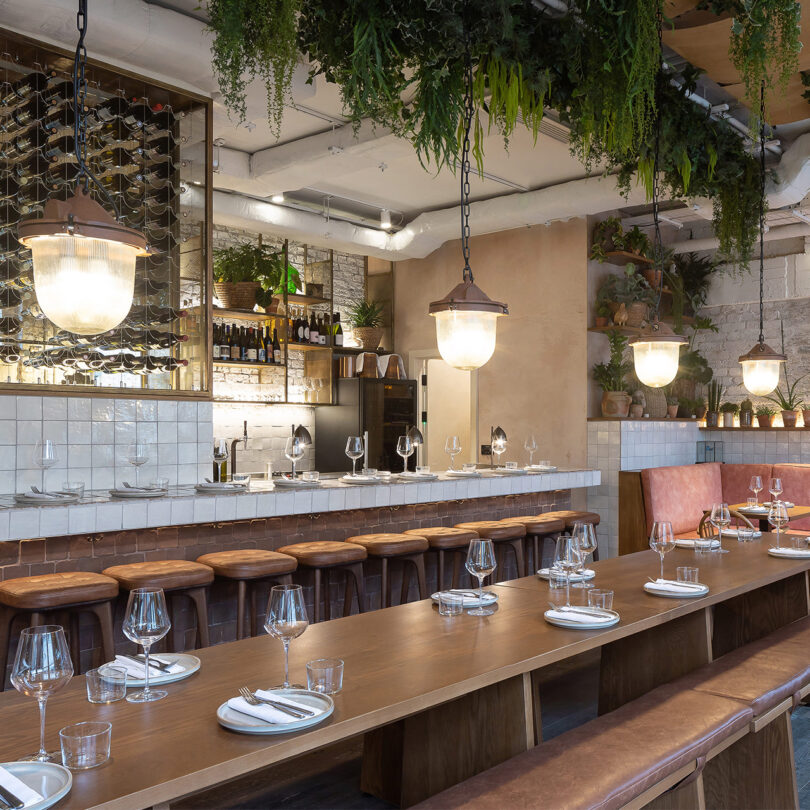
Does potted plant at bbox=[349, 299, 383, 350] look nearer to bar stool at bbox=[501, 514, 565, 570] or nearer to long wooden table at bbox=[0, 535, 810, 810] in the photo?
bar stool at bbox=[501, 514, 565, 570]

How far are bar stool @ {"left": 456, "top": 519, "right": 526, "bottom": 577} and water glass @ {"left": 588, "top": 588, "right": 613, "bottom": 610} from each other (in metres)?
2.31

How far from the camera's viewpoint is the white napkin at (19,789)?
1.22 m

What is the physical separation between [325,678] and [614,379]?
6076mm

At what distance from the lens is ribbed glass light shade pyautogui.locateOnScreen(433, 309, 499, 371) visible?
3520mm

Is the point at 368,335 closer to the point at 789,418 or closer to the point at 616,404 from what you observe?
the point at 616,404

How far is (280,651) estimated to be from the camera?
2035 mm

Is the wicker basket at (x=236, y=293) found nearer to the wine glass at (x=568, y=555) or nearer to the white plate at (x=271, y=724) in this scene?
the wine glass at (x=568, y=555)

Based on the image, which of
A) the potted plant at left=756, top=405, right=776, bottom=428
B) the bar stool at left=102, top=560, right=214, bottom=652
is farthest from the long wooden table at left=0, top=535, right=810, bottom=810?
the potted plant at left=756, top=405, right=776, bottom=428

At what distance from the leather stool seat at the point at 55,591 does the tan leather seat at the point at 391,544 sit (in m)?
1.41

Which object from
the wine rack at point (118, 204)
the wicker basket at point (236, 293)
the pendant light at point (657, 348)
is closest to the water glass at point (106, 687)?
the wine rack at point (118, 204)

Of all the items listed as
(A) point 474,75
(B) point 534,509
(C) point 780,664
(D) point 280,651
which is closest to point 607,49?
(A) point 474,75

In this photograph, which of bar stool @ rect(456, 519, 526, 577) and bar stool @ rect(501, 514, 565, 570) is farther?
bar stool @ rect(501, 514, 565, 570)

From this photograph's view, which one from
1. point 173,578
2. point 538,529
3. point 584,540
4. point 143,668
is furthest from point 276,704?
point 538,529

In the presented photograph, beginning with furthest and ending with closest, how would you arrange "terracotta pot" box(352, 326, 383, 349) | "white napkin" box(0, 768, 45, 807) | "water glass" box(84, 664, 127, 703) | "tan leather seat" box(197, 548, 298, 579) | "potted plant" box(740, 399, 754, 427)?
1. "terracotta pot" box(352, 326, 383, 349)
2. "potted plant" box(740, 399, 754, 427)
3. "tan leather seat" box(197, 548, 298, 579)
4. "water glass" box(84, 664, 127, 703)
5. "white napkin" box(0, 768, 45, 807)
